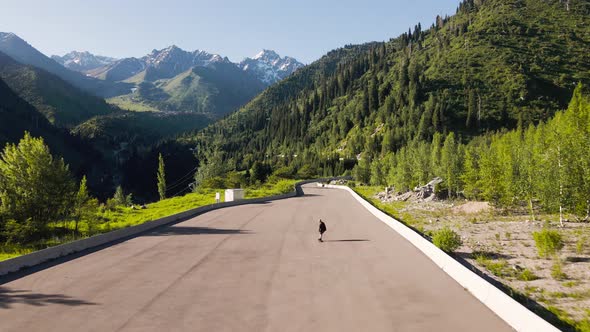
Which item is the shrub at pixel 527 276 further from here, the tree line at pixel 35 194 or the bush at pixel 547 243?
the tree line at pixel 35 194

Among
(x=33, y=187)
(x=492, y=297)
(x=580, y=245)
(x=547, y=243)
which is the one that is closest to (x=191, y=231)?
(x=33, y=187)

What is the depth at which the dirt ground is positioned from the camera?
13.7m

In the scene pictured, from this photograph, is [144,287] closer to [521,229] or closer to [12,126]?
[521,229]

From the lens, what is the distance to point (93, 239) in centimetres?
2216

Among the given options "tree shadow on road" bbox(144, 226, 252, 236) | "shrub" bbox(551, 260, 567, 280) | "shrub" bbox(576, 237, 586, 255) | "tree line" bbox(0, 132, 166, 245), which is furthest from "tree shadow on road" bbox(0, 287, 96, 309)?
"shrub" bbox(576, 237, 586, 255)

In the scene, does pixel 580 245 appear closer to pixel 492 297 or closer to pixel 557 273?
pixel 557 273

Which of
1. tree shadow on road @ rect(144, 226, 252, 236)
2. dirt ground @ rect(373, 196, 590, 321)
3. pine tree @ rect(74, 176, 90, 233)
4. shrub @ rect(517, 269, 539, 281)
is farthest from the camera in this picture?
pine tree @ rect(74, 176, 90, 233)

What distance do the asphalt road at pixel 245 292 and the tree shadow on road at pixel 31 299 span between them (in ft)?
0.10

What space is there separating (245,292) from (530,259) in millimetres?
16180

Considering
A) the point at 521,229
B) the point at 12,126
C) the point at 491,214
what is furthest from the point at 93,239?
the point at 12,126

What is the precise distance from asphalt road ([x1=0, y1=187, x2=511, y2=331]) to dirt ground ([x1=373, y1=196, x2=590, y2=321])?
3081mm

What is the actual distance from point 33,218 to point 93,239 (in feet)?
59.1

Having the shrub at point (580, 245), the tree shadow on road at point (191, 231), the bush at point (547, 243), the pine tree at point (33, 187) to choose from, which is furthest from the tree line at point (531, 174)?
the pine tree at point (33, 187)

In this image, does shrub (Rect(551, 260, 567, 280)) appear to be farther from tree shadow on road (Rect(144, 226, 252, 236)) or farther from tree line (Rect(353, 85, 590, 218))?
tree line (Rect(353, 85, 590, 218))
